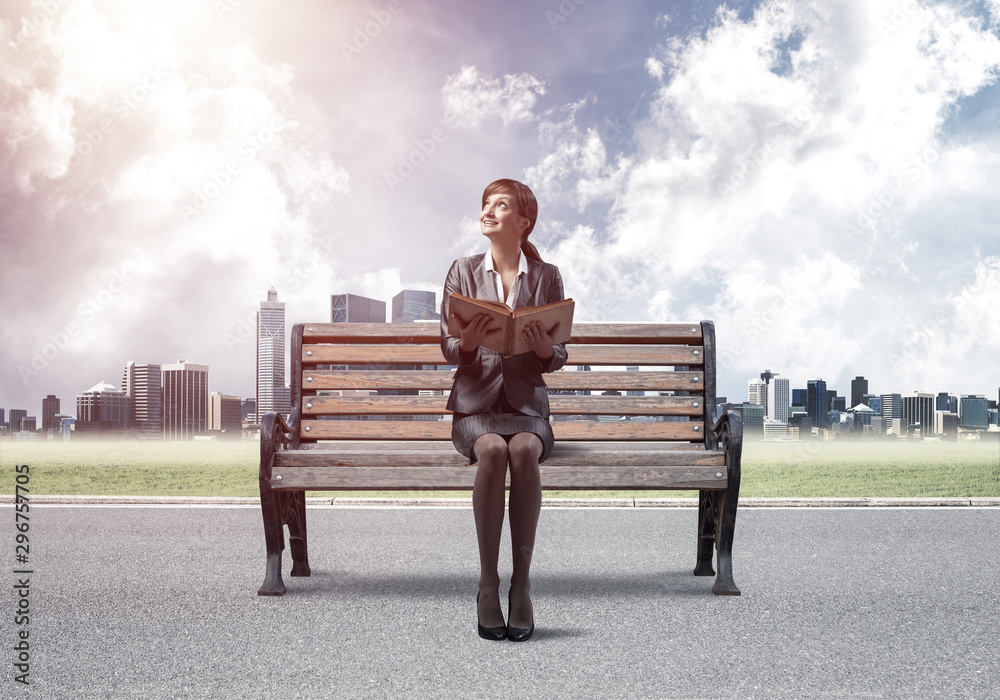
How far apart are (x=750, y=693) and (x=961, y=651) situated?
1.03 metres

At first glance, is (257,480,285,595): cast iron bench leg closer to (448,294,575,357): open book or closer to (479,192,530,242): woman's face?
(448,294,575,357): open book

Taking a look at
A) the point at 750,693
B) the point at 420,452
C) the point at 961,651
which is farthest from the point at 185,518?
the point at 961,651

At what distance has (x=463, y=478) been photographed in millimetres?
3578

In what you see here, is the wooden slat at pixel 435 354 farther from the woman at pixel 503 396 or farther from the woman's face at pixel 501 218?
the woman's face at pixel 501 218

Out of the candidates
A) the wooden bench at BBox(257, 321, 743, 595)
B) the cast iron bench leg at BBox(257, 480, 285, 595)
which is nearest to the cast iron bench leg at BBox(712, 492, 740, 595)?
the wooden bench at BBox(257, 321, 743, 595)

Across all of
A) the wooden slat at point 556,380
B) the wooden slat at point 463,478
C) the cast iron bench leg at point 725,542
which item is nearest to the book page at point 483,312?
the wooden slat at point 463,478

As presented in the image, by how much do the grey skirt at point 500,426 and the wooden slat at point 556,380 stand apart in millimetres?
936

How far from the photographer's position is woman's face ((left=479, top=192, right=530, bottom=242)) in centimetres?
347

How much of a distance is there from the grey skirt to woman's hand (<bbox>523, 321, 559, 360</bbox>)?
0.36m

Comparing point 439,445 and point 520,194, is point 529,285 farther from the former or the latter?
point 439,445

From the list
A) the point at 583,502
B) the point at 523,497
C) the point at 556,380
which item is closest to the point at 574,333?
the point at 556,380

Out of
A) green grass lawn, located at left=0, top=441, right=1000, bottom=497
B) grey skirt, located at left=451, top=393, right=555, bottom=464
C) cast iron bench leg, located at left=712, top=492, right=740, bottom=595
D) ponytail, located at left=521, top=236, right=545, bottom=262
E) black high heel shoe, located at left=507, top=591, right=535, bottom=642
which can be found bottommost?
green grass lawn, located at left=0, top=441, right=1000, bottom=497

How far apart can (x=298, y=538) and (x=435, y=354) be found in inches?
49.1

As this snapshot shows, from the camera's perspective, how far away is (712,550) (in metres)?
4.18
